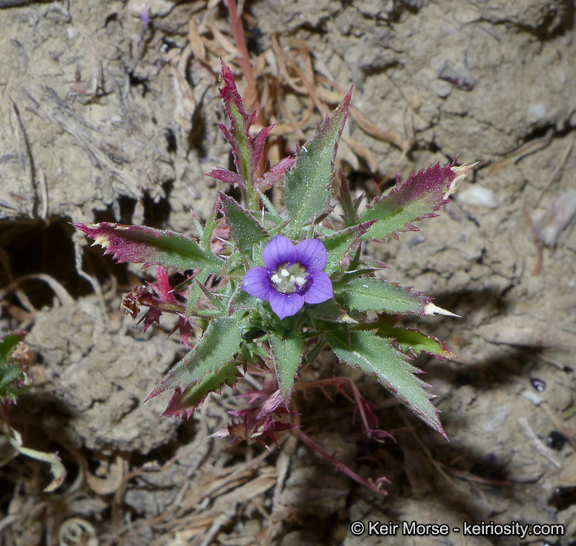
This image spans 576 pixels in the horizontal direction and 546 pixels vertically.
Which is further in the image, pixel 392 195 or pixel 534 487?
pixel 534 487

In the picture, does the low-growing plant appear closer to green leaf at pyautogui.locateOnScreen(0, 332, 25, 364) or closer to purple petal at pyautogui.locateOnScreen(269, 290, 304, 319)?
purple petal at pyautogui.locateOnScreen(269, 290, 304, 319)

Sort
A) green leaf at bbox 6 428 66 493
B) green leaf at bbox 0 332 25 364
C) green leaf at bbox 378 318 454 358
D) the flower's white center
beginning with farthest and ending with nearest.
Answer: green leaf at bbox 6 428 66 493
green leaf at bbox 0 332 25 364
green leaf at bbox 378 318 454 358
the flower's white center

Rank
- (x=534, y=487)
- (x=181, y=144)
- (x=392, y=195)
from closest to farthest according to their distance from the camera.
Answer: (x=392, y=195), (x=181, y=144), (x=534, y=487)

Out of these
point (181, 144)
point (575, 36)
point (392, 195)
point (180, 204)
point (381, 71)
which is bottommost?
point (392, 195)

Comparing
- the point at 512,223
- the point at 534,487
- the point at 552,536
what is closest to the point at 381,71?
the point at 512,223

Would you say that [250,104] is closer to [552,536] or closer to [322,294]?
[322,294]

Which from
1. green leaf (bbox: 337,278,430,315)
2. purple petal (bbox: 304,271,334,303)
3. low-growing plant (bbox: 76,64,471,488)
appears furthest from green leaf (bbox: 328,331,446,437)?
purple petal (bbox: 304,271,334,303)
